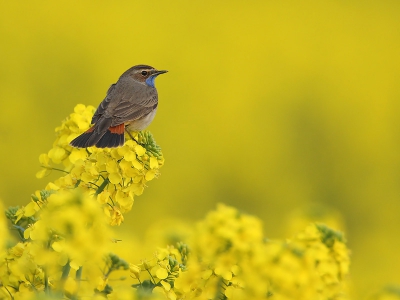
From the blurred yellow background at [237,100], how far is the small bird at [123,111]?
5.31 meters

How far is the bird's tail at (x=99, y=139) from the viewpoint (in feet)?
14.2

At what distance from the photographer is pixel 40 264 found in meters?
3.33

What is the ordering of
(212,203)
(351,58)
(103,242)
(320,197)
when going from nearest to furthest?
1. (103,242)
2. (212,203)
3. (320,197)
4. (351,58)

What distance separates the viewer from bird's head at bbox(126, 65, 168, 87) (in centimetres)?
659

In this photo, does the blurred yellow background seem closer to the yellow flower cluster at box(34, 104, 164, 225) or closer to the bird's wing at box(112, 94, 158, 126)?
the bird's wing at box(112, 94, 158, 126)

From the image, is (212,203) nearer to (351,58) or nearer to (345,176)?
(345,176)

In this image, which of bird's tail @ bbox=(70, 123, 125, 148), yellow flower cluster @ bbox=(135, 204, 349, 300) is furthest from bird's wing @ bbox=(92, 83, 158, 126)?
yellow flower cluster @ bbox=(135, 204, 349, 300)

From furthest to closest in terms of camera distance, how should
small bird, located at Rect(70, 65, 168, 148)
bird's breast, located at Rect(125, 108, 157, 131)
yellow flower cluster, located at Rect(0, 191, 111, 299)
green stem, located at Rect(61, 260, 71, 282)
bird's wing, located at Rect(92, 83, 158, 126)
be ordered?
bird's breast, located at Rect(125, 108, 157, 131)
bird's wing, located at Rect(92, 83, 158, 126)
small bird, located at Rect(70, 65, 168, 148)
green stem, located at Rect(61, 260, 71, 282)
yellow flower cluster, located at Rect(0, 191, 111, 299)

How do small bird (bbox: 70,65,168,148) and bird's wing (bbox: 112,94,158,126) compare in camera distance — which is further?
bird's wing (bbox: 112,94,158,126)

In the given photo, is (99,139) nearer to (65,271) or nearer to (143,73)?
(65,271)

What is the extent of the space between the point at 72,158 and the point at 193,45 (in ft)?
50.5

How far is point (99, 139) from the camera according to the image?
175 inches

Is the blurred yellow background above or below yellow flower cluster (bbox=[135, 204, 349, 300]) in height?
above

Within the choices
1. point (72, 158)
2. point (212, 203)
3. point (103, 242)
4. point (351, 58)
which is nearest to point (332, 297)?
point (103, 242)
